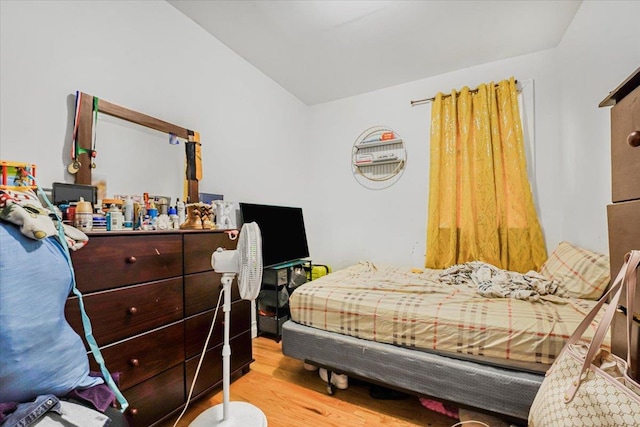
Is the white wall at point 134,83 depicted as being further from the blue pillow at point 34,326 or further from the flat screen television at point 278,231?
the blue pillow at point 34,326

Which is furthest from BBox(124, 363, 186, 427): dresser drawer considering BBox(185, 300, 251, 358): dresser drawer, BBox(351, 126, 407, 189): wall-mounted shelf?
BBox(351, 126, 407, 189): wall-mounted shelf

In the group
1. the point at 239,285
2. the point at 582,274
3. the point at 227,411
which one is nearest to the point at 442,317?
the point at 582,274

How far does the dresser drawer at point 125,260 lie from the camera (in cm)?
112

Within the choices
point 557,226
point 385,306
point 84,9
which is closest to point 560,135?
point 557,226

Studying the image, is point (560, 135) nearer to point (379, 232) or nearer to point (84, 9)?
point (379, 232)

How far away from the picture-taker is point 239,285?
127cm

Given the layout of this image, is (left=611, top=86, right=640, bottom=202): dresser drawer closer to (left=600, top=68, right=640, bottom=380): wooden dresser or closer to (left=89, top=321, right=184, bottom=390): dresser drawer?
(left=600, top=68, right=640, bottom=380): wooden dresser

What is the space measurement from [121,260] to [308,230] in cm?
257

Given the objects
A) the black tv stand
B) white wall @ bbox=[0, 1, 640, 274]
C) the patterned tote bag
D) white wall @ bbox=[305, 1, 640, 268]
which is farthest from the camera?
the black tv stand

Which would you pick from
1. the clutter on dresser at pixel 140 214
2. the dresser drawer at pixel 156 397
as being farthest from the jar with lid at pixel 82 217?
the dresser drawer at pixel 156 397

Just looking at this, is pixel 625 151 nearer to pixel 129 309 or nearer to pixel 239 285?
pixel 239 285

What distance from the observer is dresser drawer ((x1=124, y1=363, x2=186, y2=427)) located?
127cm

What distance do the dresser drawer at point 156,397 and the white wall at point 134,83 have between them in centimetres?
113

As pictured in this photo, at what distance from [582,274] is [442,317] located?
1.02 metres
